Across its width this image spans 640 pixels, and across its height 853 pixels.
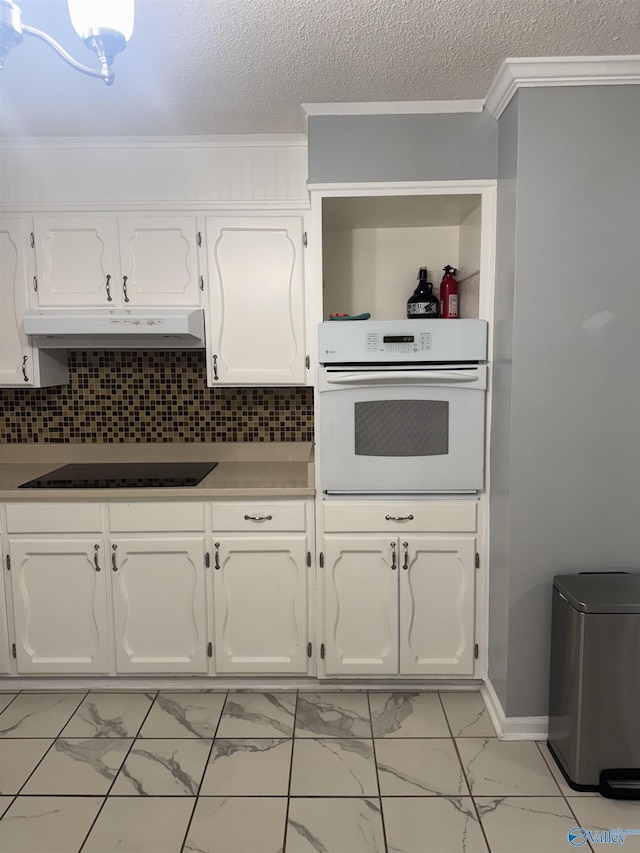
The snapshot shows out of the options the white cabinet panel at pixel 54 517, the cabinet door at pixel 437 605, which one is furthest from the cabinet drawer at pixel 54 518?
the cabinet door at pixel 437 605

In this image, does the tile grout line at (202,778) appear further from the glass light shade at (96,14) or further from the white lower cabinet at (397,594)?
the glass light shade at (96,14)

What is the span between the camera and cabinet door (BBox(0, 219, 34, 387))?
2.58 meters

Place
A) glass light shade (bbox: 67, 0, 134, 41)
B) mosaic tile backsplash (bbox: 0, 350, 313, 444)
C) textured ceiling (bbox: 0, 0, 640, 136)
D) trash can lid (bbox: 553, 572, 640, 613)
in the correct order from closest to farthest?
glass light shade (bbox: 67, 0, 134, 41)
textured ceiling (bbox: 0, 0, 640, 136)
trash can lid (bbox: 553, 572, 640, 613)
mosaic tile backsplash (bbox: 0, 350, 313, 444)

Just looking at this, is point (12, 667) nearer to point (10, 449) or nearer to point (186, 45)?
point (10, 449)

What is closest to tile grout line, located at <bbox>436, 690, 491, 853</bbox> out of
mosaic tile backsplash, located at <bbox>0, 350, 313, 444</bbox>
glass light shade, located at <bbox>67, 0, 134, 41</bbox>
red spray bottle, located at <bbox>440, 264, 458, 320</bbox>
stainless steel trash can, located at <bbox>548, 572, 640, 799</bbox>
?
stainless steel trash can, located at <bbox>548, 572, 640, 799</bbox>

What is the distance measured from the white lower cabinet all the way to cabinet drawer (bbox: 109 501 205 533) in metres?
0.53

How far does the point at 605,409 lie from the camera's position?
2.09 meters

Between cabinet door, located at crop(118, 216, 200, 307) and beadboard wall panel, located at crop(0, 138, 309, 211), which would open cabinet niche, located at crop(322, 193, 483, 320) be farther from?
cabinet door, located at crop(118, 216, 200, 307)

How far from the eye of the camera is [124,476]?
268 centimetres

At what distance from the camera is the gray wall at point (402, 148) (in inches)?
89.9

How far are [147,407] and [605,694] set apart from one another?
2.23m

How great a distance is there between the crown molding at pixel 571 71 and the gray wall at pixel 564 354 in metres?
0.03

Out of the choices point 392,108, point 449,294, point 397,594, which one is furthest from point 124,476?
point 392,108

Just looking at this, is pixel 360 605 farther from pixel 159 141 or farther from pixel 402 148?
pixel 159 141
